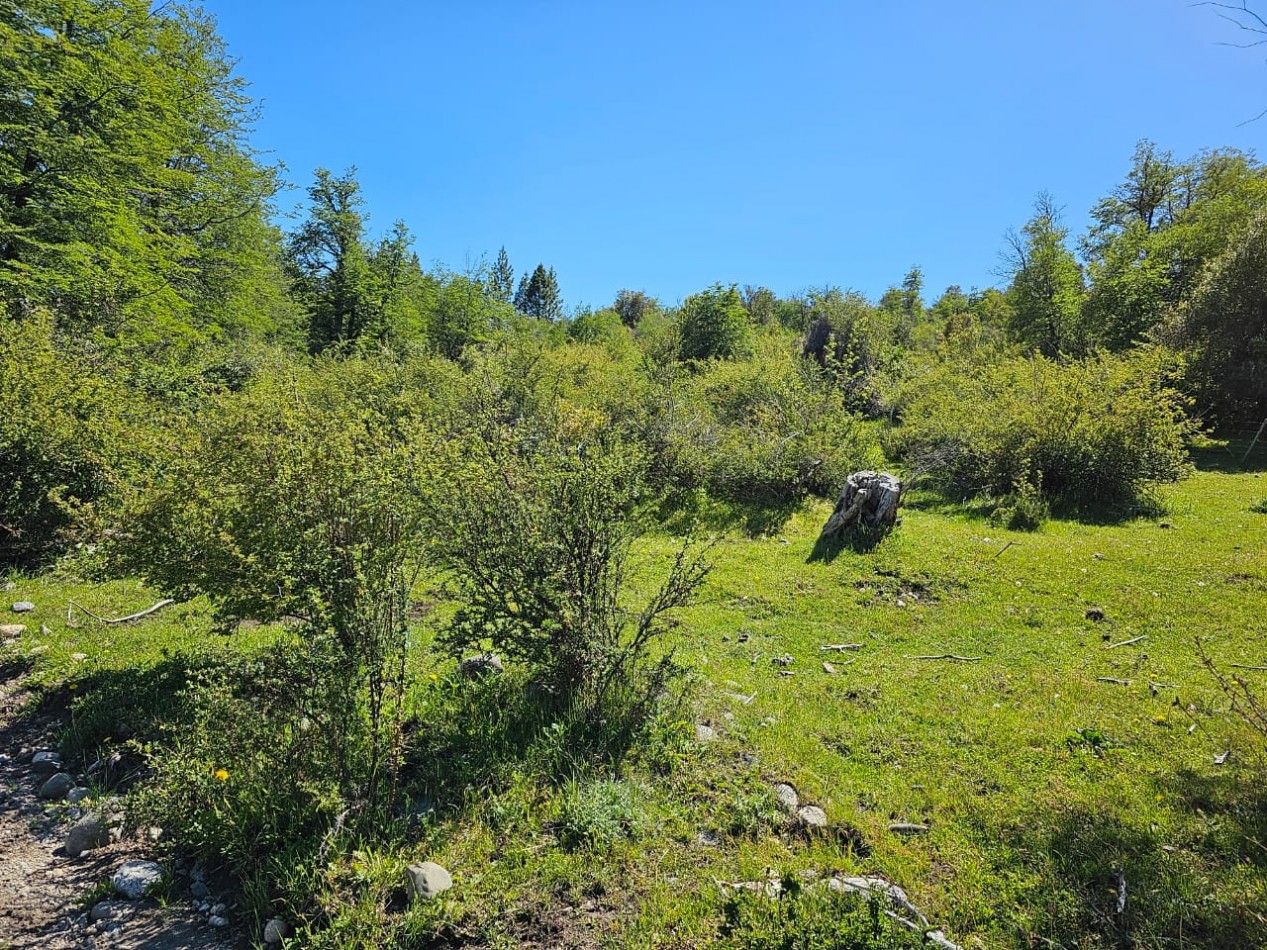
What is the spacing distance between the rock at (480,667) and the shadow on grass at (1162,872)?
456 centimetres

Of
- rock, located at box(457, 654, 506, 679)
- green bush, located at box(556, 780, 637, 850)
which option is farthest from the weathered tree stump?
green bush, located at box(556, 780, 637, 850)

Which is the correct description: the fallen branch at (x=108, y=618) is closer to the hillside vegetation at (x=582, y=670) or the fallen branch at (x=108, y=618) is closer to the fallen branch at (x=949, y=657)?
the hillside vegetation at (x=582, y=670)

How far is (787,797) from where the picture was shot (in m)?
4.16

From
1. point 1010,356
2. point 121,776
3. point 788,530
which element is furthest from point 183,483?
point 1010,356

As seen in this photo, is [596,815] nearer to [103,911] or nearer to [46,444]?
[103,911]

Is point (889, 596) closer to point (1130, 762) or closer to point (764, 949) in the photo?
point (1130, 762)

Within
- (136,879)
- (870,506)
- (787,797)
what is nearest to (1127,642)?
(870,506)

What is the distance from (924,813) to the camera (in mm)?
4000

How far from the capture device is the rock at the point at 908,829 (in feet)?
12.6

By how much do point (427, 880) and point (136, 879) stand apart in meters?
1.95

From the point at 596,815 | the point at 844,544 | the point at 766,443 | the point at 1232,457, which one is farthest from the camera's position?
the point at 1232,457

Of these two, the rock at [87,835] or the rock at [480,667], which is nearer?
the rock at [87,835]

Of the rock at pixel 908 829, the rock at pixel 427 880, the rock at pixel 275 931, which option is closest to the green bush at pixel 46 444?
the rock at pixel 275 931

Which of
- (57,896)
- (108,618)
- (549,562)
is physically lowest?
(57,896)
